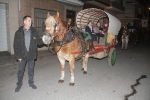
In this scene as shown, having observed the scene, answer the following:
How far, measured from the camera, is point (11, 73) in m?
5.82

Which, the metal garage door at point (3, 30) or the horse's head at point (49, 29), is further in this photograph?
the metal garage door at point (3, 30)

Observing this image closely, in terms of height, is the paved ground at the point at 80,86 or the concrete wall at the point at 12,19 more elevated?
the concrete wall at the point at 12,19

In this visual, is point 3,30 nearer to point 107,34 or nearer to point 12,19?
point 12,19

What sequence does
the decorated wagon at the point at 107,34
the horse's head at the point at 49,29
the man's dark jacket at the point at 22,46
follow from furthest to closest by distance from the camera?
1. the decorated wagon at the point at 107,34
2. the man's dark jacket at the point at 22,46
3. the horse's head at the point at 49,29

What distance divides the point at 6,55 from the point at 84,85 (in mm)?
6353

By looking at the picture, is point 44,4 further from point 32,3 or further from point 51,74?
point 51,74

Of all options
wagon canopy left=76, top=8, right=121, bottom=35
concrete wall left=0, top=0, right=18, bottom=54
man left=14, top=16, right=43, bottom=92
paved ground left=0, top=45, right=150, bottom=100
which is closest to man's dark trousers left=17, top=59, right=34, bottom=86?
man left=14, top=16, right=43, bottom=92

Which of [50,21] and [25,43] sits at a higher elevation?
[50,21]

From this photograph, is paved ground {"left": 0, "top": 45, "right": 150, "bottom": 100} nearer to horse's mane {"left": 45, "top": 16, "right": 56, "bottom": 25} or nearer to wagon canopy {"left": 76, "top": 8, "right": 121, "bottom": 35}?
horse's mane {"left": 45, "top": 16, "right": 56, "bottom": 25}

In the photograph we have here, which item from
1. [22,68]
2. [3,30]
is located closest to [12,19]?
[3,30]

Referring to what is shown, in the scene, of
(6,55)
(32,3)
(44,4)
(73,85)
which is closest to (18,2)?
(32,3)

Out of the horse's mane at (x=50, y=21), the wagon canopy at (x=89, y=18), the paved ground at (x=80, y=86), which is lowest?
the paved ground at (x=80, y=86)

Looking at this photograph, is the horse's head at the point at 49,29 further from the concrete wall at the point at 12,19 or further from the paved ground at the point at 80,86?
the concrete wall at the point at 12,19

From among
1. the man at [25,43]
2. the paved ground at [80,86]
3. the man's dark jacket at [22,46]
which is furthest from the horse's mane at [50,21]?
the paved ground at [80,86]
